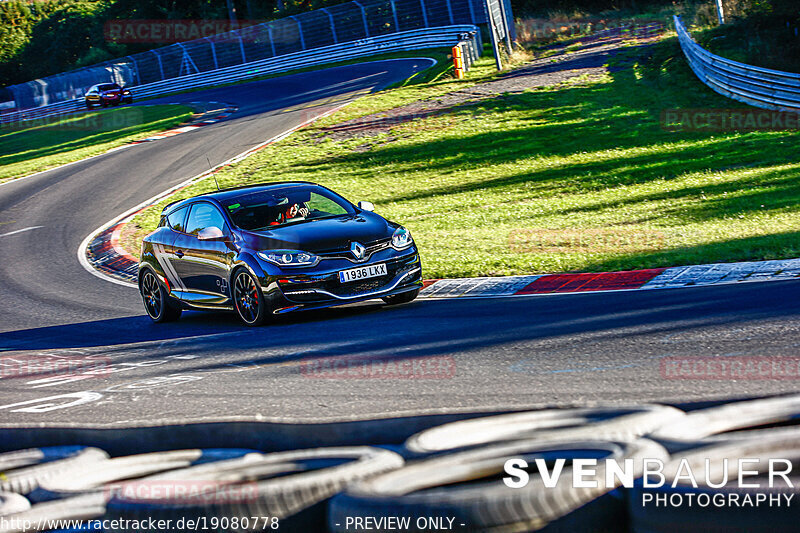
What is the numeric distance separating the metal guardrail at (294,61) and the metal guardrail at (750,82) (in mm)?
20580

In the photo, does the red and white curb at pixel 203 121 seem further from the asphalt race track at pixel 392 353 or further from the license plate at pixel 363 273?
the license plate at pixel 363 273

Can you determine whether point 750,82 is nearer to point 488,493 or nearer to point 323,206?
point 323,206

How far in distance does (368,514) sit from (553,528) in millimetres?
738

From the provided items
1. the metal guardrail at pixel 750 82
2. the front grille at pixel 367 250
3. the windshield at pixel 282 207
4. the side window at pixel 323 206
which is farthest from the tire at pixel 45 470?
the metal guardrail at pixel 750 82

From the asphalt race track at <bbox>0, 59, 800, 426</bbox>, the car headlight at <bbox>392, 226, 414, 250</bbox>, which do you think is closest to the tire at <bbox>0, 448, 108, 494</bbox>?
the asphalt race track at <bbox>0, 59, 800, 426</bbox>

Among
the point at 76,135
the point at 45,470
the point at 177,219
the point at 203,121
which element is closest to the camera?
the point at 45,470

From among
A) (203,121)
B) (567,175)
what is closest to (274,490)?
(567,175)

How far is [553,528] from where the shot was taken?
3.27 metres

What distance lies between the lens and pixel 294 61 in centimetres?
5409

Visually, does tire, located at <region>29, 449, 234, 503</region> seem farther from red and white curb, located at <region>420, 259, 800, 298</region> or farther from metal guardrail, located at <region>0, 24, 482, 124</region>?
metal guardrail, located at <region>0, 24, 482, 124</region>

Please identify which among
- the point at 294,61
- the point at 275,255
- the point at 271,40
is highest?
the point at 271,40

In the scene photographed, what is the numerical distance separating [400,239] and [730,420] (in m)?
6.60

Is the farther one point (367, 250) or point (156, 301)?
point (156, 301)

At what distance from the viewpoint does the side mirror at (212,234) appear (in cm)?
1073
